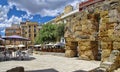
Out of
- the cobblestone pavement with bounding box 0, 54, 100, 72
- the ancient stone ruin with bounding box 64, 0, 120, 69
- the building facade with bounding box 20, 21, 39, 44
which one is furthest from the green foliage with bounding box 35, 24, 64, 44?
the building facade with bounding box 20, 21, 39, 44

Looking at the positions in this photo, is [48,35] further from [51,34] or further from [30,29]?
[30,29]

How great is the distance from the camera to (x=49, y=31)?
49531mm

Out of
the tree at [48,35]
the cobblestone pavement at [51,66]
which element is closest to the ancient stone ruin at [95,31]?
the cobblestone pavement at [51,66]

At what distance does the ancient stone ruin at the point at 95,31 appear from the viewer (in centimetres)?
1217

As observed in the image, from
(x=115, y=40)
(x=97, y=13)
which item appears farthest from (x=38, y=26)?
(x=115, y=40)

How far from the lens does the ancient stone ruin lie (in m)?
12.2

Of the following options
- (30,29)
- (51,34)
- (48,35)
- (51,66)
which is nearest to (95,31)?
(51,66)

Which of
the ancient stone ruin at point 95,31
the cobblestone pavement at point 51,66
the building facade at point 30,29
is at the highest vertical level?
the building facade at point 30,29

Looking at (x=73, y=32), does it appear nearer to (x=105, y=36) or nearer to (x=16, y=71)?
(x=105, y=36)

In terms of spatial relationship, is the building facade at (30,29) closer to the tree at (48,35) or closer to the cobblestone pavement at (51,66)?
the tree at (48,35)

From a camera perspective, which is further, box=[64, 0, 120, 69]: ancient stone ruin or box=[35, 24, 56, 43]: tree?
box=[35, 24, 56, 43]: tree

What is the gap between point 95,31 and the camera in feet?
62.4

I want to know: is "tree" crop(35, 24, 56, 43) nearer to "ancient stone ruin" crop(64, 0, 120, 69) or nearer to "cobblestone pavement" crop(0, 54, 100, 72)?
"ancient stone ruin" crop(64, 0, 120, 69)

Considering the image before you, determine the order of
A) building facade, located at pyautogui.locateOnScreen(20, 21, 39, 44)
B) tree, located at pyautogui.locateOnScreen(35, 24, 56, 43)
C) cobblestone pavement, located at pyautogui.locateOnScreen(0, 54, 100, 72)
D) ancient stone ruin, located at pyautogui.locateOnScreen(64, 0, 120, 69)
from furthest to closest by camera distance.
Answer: building facade, located at pyautogui.locateOnScreen(20, 21, 39, 44) < tree, located at pyautogui.locateOnScreen(35, 24, 56, 43) < cobblestone pavement, located at pyautogui.locateOnScreen(0, 54, 100, 72) < ancient stone ruin, located at pyautogui.locateOnScreen(64, 0, 120, 69)
